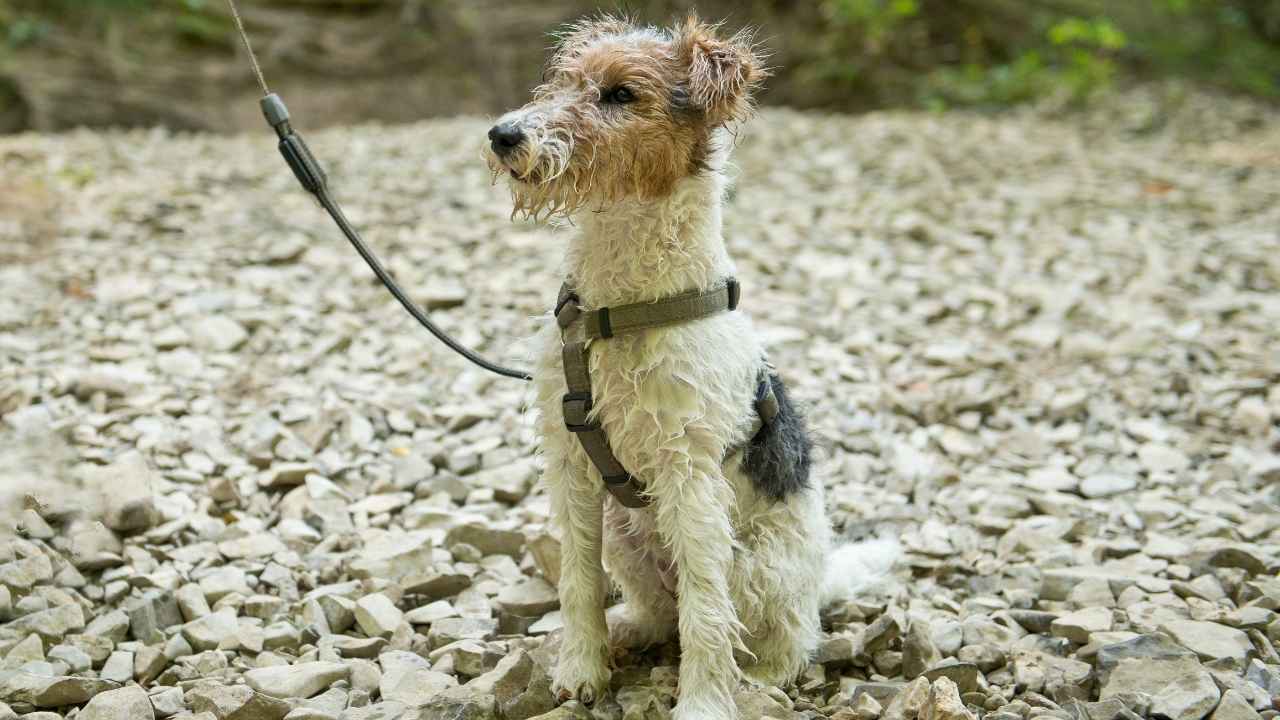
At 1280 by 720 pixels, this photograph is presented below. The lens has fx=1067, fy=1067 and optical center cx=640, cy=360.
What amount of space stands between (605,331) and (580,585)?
79cm

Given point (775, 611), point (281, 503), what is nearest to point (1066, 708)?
point (775, 611)

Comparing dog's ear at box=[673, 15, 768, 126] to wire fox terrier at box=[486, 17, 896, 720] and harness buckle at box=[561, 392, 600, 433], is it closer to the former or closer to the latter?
wire fox terrier at box=[486, 17, 896, 720]

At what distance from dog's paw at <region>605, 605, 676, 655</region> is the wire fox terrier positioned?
23 centimetres

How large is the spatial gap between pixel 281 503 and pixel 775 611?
2.17 metres

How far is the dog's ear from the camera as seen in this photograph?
113 inches

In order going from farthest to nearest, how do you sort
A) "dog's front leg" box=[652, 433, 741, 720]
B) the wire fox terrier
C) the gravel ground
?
the gravel ground → "dog's front leg" box=[652, 433, 741, 720] → the wire fox terrier

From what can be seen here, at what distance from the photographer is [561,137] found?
2742 mm

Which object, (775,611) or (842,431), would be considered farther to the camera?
(842,431)

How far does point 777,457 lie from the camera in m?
3.18

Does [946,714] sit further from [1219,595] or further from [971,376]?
[971,376]

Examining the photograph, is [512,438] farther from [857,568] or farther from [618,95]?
[618,95]

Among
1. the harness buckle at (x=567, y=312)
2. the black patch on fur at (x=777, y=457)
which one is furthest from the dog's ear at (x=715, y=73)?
the black patch on fur at (x=777, y=457)

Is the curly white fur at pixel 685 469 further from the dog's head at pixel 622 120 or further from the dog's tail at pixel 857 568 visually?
the dog's tail at pixel 857 568

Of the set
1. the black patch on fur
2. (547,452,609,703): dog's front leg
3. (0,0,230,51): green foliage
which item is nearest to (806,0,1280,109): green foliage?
(0,0,230,51): green foliage
